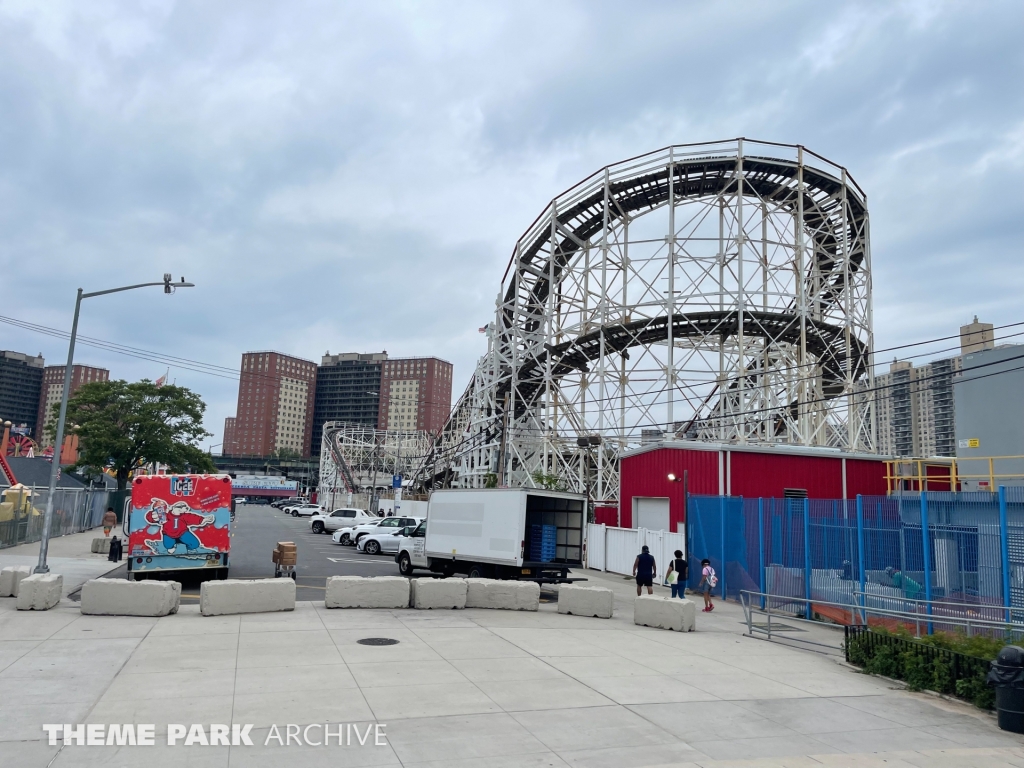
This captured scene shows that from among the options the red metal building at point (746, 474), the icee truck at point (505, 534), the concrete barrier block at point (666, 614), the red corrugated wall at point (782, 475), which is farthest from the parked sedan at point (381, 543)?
the concrete barrier block at point (666, 614)

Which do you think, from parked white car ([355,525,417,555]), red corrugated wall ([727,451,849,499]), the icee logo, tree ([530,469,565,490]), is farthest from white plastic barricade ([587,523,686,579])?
the icee logo

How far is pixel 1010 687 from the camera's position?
8742mm

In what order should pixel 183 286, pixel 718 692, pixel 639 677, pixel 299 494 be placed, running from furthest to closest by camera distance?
pixel 299 494, pixel 183 286, pixel 639 677, pixel 718 692

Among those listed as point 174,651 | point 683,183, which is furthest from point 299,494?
point 174,651

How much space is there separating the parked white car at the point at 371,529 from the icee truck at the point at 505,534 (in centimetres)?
1150

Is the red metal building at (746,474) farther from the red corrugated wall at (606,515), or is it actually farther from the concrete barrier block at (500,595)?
the concrete barrier block at (500,595)

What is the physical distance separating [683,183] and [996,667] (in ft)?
97.3

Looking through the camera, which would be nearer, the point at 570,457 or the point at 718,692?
the point at 718,692

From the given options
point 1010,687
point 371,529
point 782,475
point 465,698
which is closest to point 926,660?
point 1010,687

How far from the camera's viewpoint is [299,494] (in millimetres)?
148500

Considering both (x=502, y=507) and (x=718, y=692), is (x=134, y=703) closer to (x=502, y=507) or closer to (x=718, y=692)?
(x=718, y=692)

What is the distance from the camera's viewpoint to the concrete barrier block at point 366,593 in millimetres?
15719

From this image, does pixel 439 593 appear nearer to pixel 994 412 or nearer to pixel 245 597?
pixel 245 597

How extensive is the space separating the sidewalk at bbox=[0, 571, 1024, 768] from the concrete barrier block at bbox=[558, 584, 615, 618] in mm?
2689
